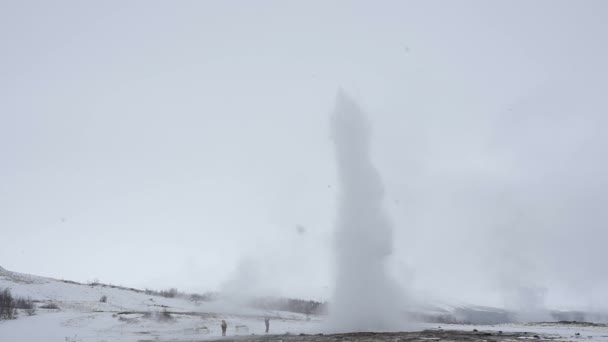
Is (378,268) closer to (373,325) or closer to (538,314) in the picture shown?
(373,325)

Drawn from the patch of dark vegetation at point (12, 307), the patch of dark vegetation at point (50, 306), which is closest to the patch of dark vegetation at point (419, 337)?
the patch of dark vegetation at point (12, 307)

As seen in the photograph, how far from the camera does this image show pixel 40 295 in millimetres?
76625

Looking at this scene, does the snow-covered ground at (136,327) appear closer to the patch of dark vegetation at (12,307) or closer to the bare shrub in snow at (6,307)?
the patch of dark vegetation at (12,307)

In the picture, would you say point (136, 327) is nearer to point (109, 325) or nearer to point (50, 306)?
point (109, 325)

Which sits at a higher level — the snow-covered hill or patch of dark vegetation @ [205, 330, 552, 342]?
patch of dark vegetation @ [205, 330, 552, 342]


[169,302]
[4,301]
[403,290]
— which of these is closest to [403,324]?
[403,290]

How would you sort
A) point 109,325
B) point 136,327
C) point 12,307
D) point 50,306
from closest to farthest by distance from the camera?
point 109,325
point 136,327
point 12,307
point 50,306

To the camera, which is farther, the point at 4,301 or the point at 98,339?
the point at 4,301

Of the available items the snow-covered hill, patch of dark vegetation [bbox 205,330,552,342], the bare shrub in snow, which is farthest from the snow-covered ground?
patch of dark vegetation [bbox 205,330,552,342]

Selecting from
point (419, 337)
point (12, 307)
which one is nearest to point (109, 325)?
point (12, 307)

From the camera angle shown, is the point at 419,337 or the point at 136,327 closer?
the point at 419,337

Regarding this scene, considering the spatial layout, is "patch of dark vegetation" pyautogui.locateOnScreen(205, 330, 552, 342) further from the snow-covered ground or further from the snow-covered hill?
the snow-covered hill

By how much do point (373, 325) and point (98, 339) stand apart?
21.6m

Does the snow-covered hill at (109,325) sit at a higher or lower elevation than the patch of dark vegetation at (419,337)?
lower
